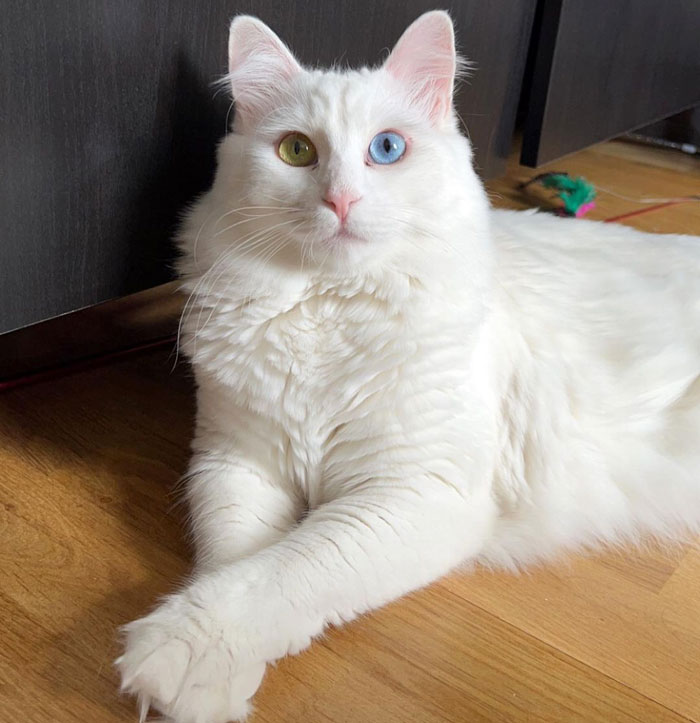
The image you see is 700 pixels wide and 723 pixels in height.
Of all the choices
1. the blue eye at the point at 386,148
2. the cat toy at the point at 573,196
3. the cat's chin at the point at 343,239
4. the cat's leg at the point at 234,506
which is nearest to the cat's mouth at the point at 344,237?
the cat's chin at the point at 343,239

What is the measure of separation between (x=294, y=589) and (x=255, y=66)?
793 millimetres

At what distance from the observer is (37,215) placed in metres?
1.27

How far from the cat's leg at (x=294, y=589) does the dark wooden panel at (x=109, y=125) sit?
57 cm

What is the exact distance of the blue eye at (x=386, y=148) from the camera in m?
1.19

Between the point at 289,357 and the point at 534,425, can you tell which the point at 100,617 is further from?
the point at 534,425

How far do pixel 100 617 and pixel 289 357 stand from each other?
47cm

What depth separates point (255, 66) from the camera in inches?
49.9

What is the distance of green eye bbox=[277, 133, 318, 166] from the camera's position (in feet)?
3.96

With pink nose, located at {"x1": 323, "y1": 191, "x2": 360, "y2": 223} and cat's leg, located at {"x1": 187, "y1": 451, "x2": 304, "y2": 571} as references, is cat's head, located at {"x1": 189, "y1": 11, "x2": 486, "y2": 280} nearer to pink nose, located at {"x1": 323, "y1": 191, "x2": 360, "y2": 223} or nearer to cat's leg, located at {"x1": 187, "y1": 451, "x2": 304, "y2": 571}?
pink nose, located at {"x1": 323, "y1": 191, "x2": 360, "y2": 223}

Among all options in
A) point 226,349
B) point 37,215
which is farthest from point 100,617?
point 37,215

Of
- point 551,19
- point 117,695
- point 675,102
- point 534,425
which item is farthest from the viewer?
point 675,102

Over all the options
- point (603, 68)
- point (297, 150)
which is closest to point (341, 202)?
point (297, 150)

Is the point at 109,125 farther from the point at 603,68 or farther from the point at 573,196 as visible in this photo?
the point at 573,196

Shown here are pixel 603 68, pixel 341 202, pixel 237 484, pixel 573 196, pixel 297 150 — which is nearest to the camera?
pixel 341 202
